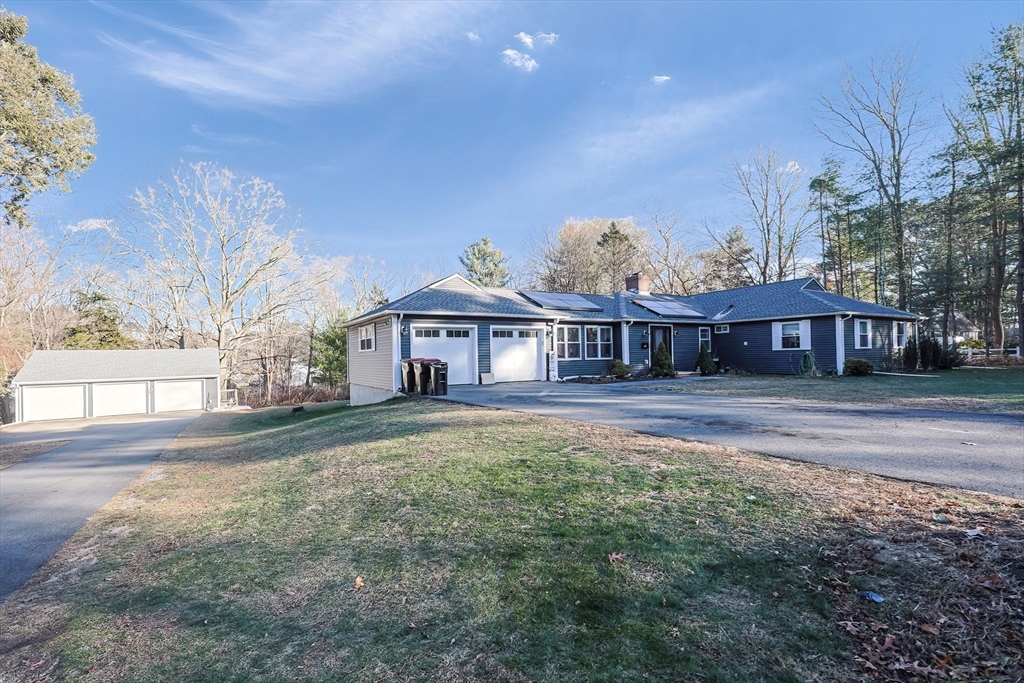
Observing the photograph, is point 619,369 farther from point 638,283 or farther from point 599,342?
point 638,283

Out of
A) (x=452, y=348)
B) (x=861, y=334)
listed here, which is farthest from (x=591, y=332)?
(x=861, y=334)

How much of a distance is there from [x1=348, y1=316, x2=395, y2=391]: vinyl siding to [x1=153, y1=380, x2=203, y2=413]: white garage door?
1174 cm

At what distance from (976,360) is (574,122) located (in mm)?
23110

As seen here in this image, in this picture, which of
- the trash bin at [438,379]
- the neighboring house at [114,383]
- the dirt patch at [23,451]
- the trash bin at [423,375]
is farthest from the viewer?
the neighboring house at [114,383]

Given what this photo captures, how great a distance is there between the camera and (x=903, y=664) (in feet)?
7.16

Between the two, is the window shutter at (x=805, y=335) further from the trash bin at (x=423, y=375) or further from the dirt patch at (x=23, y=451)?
the dirt patch at (x=23, y=451)

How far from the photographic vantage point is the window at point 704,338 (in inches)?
872

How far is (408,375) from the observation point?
15109mm

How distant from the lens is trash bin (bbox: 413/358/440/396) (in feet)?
47.0

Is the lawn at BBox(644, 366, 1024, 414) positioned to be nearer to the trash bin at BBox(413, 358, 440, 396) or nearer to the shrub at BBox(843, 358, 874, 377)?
the shrub at BBox(843, 358, 874, 377)

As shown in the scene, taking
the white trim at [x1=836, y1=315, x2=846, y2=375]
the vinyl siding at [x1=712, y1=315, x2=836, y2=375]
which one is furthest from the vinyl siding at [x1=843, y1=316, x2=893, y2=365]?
the vinyl siding at [x1=712, y1=315, x2=836, y2=375]

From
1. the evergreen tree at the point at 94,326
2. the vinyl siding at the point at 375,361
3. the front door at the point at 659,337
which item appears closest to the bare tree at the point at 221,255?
the evergreen tree at the point at 94,326

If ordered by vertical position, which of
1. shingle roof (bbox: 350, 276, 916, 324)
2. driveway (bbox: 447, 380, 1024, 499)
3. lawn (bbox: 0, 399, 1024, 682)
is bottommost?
lawn (bbox: 0, 399, 1024, 682)

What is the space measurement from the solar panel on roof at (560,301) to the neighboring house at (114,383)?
19.9m
